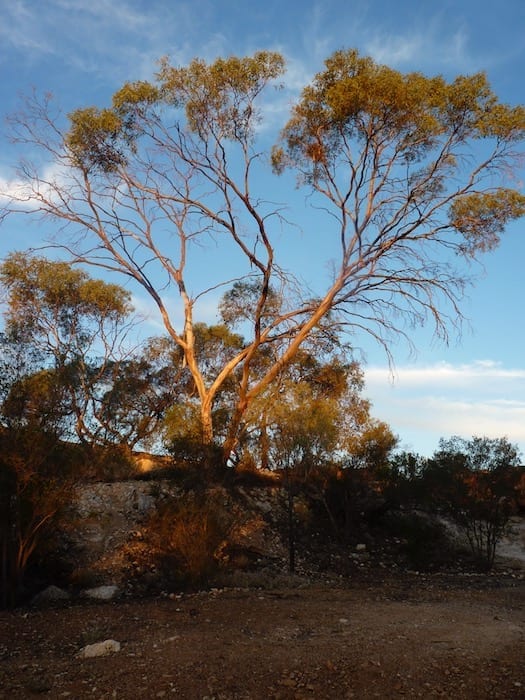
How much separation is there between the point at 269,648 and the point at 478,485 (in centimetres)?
1007

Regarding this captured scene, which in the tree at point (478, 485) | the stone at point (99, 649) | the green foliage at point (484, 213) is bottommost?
the stone at point (99, 649)

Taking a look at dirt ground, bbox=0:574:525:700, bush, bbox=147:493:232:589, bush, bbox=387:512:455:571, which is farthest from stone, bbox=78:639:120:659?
bush, bbox=387:512:455:571

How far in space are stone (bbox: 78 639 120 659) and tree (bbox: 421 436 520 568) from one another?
10.7 m

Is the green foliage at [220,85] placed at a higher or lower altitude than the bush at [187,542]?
higher

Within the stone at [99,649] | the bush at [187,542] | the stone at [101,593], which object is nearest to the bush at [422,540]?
the bush at [187,542]

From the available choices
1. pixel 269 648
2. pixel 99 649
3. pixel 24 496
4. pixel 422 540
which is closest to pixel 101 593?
pixel 24 496

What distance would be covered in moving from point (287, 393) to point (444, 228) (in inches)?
253

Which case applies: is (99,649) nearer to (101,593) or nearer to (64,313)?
(101,593)

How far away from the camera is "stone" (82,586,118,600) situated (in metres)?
10.4

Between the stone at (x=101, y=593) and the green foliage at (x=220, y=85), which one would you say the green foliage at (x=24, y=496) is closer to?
the stone at (x=101, y=593)

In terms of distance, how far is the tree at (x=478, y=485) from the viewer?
49.8 feet

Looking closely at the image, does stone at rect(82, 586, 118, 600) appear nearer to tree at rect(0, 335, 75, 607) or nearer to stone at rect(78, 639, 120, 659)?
tree at rect(0, 335, 75, 607)

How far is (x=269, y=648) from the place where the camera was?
6.49 m

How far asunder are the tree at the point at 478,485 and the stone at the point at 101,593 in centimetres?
848
